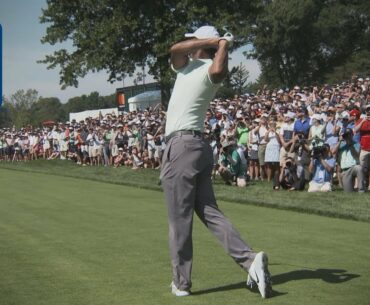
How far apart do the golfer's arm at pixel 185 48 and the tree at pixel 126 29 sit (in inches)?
1295

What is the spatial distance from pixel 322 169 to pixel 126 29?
85.1ft

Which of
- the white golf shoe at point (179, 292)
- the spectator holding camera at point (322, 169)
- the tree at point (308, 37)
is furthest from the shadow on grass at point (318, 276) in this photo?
the tree at point (308, 37)

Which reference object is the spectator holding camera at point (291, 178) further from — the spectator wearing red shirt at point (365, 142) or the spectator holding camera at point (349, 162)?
the spectator wearing red shirt at point (365, 142)

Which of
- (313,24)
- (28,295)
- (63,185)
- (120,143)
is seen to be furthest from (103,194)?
(313,24)

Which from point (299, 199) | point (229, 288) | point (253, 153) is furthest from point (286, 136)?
point (229, 288)

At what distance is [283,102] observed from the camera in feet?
86.2

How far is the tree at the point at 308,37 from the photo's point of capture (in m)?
75.6

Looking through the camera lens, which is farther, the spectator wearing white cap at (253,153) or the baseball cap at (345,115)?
the spectator wearing white cap at (253,153)

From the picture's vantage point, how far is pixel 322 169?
1716cm

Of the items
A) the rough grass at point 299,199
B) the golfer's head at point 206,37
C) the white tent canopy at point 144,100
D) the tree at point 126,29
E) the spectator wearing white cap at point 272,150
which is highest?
the tree at point 126,29

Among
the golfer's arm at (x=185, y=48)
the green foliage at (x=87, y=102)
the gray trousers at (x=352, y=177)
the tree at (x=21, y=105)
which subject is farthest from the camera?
the green foliage at (x=87, y=102)

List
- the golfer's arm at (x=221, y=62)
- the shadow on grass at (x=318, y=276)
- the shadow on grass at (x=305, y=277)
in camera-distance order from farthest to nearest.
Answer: the shadow on grass at (x=318, y=276), the shadow on grass at (x=305, y=277), the golfer's arm at (x=221, y=62)

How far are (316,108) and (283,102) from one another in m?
4.76

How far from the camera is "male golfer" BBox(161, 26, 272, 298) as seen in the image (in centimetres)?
579
